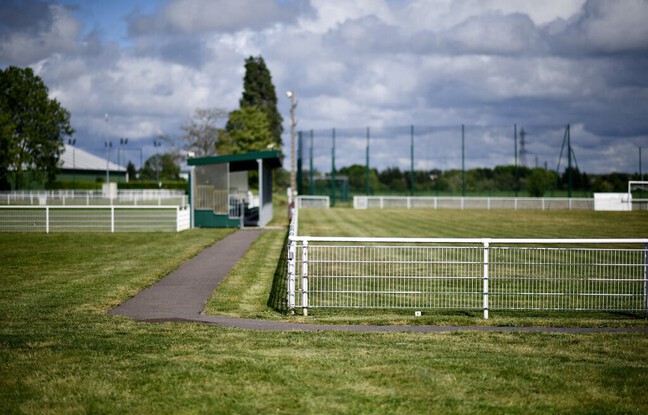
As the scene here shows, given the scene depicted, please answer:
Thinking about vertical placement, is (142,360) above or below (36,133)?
below

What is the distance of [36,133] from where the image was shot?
236 ft

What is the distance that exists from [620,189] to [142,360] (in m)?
59.9

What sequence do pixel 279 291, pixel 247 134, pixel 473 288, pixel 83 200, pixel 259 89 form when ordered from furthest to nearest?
1. pixel 259 89
2. pixel 247 134
3. pixel 83 200
4. pixel 473 288
5. pixel 279 291

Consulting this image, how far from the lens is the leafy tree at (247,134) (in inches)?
3002

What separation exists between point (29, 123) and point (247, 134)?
23.6m

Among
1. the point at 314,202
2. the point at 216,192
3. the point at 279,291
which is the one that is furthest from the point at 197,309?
the point at 314,202

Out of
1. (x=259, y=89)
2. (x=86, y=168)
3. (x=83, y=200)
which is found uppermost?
(x=259, y=89)

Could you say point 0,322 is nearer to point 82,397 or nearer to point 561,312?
point 82,397

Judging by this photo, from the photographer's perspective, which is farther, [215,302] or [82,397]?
[215,302]

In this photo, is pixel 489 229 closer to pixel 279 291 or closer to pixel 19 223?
pixel 279 291

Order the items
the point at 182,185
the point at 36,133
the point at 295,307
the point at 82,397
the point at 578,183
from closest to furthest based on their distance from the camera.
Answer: the point at 82,397, the point at 295,307, the point at 578,183, the point at 36,133, the point at 182,185

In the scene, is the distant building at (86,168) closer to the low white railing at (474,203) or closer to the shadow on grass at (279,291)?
the low white railing at (474,203)

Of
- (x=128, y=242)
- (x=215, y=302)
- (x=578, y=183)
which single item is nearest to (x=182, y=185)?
(x=578, y=183)

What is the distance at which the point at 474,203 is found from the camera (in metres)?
55.2
